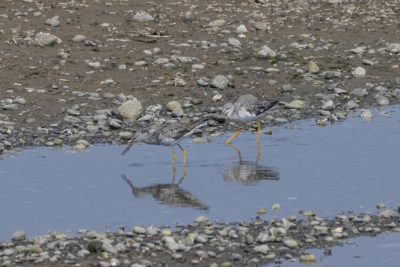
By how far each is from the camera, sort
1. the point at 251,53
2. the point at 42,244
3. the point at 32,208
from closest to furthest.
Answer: the point at 42,244, the point at 32,208, the point at 251,53

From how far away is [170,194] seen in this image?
16812mm

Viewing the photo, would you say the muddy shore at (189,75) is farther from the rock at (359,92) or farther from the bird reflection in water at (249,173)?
the bird reflection in water at (249,173)

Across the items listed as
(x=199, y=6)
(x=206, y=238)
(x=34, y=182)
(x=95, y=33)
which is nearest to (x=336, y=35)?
(x=199, y=6)

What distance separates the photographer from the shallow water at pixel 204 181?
15.6 m

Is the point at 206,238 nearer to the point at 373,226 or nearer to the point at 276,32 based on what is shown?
the point at 373,226

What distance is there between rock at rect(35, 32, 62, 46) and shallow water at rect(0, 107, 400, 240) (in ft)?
20.1

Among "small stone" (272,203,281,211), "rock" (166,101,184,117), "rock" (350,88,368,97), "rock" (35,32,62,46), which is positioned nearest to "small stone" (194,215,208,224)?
"small stone" (272,203,281,211)

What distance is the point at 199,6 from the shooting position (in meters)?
29.6

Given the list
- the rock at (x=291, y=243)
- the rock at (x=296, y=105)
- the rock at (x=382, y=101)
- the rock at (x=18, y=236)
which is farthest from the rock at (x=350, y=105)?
the rock at (x=18, y=236)

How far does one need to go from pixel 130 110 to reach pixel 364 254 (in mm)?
8516

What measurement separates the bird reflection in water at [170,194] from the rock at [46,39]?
8.60 m

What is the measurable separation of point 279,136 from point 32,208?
644 cm

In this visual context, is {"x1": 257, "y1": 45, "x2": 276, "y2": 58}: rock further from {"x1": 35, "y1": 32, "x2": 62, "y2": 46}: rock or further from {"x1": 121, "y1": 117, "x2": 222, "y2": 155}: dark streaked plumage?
{"x1": 121, "y1": 117, "x2": 222, "y2": 155}: dark streaked plumage

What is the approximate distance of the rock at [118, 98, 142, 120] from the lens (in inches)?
840
